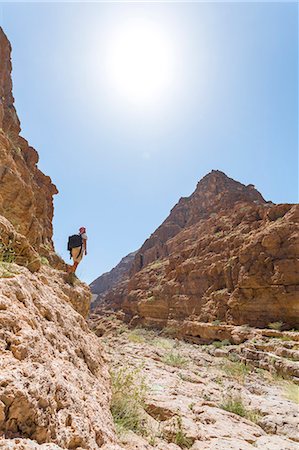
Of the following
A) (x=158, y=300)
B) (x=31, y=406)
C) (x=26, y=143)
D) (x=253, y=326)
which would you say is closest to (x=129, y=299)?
(x=158, y=300)

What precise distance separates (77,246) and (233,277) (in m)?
18.5

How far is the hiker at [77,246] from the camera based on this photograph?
24.4 ft

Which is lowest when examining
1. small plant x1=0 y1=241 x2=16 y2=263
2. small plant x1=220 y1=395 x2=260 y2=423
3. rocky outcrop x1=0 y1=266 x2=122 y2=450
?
small plant x1=220 y1=395 x2=260 y2=423

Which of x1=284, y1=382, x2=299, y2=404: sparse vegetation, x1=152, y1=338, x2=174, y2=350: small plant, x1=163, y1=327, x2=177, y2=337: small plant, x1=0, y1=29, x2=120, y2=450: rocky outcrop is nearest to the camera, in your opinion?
x1=0, y1=29, x2=120, y2=450: rocky outcrop

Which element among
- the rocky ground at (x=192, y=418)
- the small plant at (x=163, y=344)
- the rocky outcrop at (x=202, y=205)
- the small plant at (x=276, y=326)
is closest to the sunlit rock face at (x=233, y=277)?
the small plant at (x=276, y=326)

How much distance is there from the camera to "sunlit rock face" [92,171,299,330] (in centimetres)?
1859

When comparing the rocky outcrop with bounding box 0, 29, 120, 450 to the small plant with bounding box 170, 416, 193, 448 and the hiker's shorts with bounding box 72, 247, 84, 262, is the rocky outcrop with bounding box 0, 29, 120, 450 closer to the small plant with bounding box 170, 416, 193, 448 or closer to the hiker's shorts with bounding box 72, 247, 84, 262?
the small plant with bounding box 170, 416, 193, 448

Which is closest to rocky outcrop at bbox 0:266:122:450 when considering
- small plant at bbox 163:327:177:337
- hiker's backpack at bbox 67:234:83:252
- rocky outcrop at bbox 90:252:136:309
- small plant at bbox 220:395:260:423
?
small plant at bbox 220:395:260:423

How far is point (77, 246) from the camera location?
24.4ft

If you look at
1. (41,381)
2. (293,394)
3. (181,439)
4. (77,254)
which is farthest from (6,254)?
(293,394)

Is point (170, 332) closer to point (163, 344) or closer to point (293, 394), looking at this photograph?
point (163, 344)

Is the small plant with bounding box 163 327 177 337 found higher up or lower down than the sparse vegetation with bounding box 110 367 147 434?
higher up

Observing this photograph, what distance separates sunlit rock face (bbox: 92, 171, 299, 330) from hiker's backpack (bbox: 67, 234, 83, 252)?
51.2 feet

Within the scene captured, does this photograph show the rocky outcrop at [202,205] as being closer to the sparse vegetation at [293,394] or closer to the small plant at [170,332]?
the small plant at [170,332]
